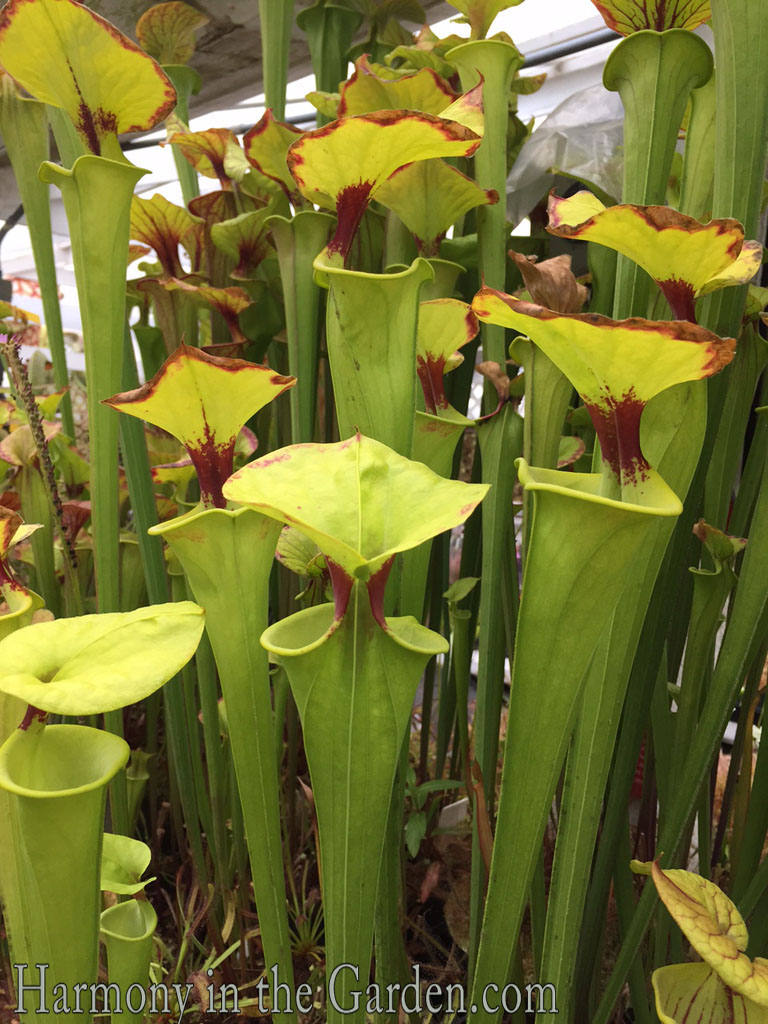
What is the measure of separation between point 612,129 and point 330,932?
0.85 metres

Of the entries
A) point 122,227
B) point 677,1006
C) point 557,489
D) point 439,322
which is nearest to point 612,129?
point 439,322

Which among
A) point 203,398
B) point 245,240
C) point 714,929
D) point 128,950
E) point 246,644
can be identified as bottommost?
point 128,950

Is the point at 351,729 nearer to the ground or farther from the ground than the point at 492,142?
nearer to the ground

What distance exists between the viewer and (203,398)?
435 mm

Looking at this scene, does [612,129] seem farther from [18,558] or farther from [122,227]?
[18,558]

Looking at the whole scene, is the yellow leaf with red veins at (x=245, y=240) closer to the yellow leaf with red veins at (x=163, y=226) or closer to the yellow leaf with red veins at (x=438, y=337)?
the yellow leaf with red veins at (x=163, y=226)

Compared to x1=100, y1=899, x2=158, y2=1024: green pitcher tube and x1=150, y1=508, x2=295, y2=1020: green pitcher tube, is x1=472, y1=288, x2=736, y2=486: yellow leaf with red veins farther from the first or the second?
x1=100, y1=899, x2=158, y2=1024: green pitcher tube

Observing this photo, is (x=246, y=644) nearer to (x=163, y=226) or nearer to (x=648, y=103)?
(x=648, y=103)

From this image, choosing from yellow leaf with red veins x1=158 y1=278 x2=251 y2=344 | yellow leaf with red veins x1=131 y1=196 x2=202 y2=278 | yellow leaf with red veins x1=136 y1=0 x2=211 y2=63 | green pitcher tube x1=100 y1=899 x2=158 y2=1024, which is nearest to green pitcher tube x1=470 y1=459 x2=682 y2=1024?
green pitcher tube x1=100 y1=899 x2=158 y2=1024

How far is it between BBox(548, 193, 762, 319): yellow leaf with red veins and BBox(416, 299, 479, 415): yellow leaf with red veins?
159mm

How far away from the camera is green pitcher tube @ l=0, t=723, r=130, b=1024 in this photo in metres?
0.35

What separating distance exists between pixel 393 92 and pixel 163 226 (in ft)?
1.11

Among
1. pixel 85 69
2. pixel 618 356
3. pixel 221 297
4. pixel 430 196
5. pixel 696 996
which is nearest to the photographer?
pixel 618 356

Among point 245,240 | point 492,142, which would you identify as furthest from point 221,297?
point 492,142
